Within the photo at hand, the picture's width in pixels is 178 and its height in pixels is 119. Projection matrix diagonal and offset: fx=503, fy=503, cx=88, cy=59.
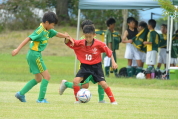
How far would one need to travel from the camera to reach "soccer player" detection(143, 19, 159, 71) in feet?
54.1

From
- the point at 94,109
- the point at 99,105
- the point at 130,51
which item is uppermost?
the point at 94,109

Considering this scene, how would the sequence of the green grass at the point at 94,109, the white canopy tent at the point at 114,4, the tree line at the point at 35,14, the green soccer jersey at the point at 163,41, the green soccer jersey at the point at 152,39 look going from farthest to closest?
the tree line at the point at 35,14
the green soccer jersey at the point at 163,41
the green soccer jersey at the point at 152,39
the white canopy tent at the point at 114,4
the green grass at the point at 94,109

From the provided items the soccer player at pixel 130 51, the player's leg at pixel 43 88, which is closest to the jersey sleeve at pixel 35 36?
the player's leg at pixel 43 88

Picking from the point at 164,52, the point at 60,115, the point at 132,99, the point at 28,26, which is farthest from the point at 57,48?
the point at 60,115

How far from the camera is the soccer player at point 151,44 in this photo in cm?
1650

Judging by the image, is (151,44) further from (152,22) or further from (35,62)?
(35,62)

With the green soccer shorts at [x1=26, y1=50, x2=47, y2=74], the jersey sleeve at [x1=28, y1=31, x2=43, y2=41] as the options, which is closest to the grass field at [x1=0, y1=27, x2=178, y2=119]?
the green soccer shorts at [x1=26, y1=50, x2=47, y2=74]

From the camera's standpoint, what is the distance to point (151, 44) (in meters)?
16.6

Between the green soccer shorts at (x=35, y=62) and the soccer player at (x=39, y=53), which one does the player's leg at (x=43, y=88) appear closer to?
the soccer player at (x=39, y=53)

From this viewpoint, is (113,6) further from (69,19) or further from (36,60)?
(69,19)

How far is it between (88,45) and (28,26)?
2357cm

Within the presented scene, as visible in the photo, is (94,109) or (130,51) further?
(130,51)

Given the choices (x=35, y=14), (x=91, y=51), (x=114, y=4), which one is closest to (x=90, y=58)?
(x=91, y=51)

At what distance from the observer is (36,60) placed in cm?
882
